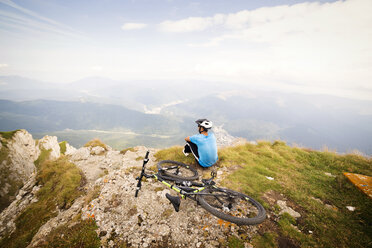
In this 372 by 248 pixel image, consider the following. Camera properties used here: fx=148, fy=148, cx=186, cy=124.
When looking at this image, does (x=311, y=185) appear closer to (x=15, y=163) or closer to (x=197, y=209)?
(x=197, y=209)

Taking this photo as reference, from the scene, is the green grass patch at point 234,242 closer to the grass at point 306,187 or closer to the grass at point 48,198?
the grass at point 306,187

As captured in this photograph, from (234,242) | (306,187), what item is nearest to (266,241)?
(234,242)

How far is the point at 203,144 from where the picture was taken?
8.06m

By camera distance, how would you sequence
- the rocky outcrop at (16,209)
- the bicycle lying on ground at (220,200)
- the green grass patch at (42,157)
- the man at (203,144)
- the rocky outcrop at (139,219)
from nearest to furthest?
1. the rocky outcrop at (139,219)
2. the bicycle lying on ground at (220,200)
3. the man at (203,144)
4. the rocky outcrop at (16,209)
5. the green grass patch at (42,157)

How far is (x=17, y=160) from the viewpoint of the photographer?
86.0 feet

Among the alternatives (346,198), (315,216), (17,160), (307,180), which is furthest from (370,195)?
(17,160)

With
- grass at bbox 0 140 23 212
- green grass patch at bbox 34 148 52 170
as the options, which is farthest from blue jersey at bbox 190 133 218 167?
green grass patch at bbox 34 148 52 170

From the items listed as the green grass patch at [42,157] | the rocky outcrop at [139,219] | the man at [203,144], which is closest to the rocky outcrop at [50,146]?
the green grass patch at [42,157]

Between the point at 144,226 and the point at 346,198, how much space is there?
9403 mm

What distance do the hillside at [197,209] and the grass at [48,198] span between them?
0.17 ft

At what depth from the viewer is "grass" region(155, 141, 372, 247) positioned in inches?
200

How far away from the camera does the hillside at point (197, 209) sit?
4.98 meters

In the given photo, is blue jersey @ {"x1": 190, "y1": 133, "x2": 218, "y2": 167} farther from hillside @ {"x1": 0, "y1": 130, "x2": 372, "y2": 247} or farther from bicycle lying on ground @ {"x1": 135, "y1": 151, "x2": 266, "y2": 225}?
bicycle lying on ground @ {"x1": 135, "y1": 151, "x2": 266, "y2": 225}

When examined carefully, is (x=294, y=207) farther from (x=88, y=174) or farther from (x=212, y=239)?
(x=88, y=174)
